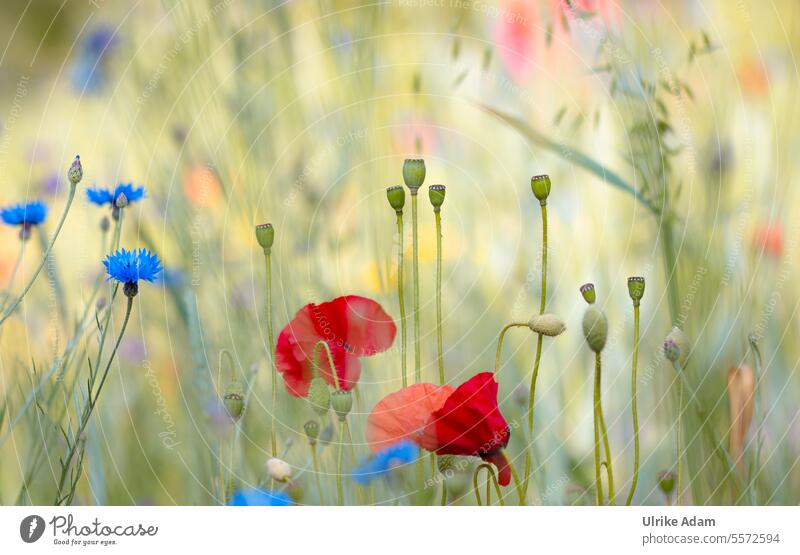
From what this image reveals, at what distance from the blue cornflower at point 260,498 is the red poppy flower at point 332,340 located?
8 centimetres

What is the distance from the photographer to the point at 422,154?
824 mm

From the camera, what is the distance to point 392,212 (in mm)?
800

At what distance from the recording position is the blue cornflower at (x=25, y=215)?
794 millimetres

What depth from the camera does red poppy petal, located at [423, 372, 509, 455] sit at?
Answer: 679 mm

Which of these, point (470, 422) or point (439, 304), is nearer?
point (470, 422)

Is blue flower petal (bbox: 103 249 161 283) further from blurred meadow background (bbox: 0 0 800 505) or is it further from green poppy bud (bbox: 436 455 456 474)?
green poppy bud (bbox: 436 455 456 474)

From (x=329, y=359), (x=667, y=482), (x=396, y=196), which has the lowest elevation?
(x=667, y=482)

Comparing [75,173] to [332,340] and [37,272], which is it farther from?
[332,340]

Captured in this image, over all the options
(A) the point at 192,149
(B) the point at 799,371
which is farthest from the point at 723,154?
(A) the point at 192,149

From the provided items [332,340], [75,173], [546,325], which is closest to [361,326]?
[332,340]

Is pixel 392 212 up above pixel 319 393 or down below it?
above

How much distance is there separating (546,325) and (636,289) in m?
0.07
